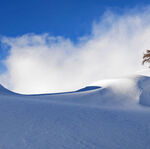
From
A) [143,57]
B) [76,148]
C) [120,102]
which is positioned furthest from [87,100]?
[76,148]

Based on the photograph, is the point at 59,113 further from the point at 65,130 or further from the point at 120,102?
the point at 120,102

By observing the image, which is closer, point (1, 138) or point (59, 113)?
point (1, 138)

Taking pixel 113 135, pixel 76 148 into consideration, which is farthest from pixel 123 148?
pixel 76 148

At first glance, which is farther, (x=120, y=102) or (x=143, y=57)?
(x=143, y=57)

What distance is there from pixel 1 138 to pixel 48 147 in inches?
66.5

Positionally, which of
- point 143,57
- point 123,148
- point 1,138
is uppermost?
point 143,57

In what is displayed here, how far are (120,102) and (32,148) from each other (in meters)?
10.3

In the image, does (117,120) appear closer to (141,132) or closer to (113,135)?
(141,132)

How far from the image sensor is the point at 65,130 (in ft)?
18.5

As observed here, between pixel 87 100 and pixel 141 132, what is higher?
pixel 87 100

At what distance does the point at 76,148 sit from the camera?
14.3ft

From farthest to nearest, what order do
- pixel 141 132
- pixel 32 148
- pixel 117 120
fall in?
pixel 117 120 < pixel 141 132 < pixel 32 148

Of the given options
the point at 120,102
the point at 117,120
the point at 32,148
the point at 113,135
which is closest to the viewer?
the point at 32,148

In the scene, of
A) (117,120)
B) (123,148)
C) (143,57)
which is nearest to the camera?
(123,148)
